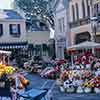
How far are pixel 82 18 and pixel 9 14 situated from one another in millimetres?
17911

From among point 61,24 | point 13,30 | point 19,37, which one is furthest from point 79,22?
point 13,30

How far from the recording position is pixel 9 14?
5372 cm

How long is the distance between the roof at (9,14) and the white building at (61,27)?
7.20 meters

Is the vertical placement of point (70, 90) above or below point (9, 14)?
below

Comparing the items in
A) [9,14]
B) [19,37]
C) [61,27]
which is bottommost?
[19,37]

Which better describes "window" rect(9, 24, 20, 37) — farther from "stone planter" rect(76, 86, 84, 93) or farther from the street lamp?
"stone planter" rect(76, 86, 84, 93)

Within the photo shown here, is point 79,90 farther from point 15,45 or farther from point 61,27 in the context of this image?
point 15,45

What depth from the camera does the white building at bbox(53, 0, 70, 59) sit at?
140ft

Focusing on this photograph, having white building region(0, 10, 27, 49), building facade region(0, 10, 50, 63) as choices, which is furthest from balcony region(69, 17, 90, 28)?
white building region(0, 10, 27, 49)

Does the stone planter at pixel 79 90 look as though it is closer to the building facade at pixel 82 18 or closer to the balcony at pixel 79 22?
the building facade at pixel 82 18

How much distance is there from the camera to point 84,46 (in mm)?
27953

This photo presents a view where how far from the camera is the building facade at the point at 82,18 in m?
35.8

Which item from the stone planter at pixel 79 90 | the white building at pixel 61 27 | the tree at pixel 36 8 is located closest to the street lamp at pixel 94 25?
the white building at pixel 61 27

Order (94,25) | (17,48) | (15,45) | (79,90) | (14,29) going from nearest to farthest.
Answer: (79,90) < (94,25) < (15,45) < (17,48) < (14,29)
